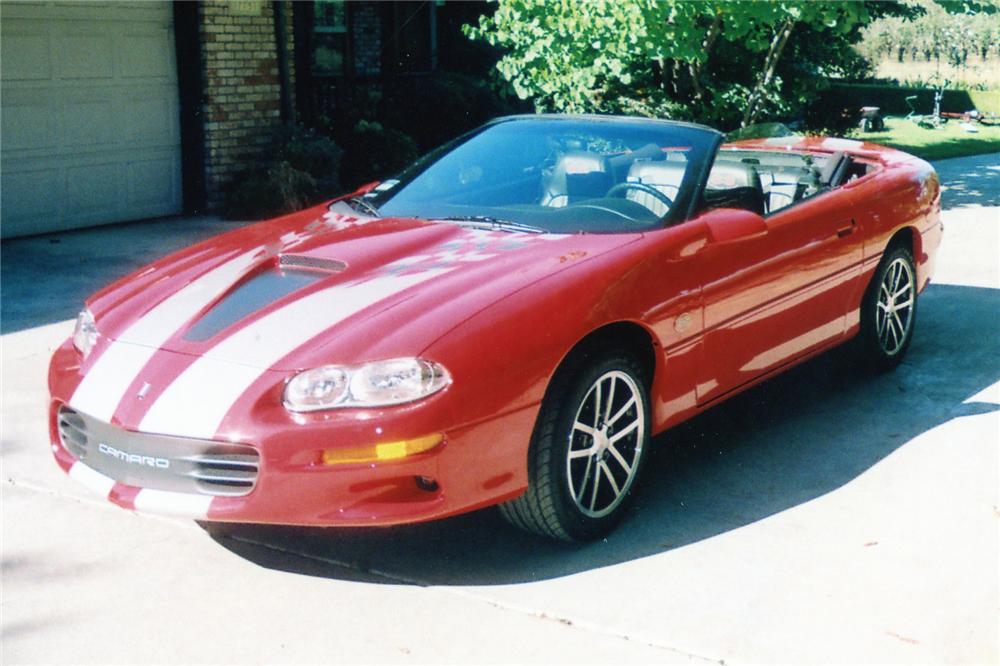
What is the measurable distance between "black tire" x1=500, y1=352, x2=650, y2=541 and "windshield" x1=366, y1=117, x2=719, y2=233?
680 millimetres

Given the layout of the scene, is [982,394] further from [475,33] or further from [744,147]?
[475,33]

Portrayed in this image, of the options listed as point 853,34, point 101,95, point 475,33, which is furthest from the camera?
point 853,34

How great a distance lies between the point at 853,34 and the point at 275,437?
16123mm

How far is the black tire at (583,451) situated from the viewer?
3.98 meters

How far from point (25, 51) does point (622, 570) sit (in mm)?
8230

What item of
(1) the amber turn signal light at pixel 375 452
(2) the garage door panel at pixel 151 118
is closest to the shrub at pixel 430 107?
(2) the garage door panel at pixel 151 118

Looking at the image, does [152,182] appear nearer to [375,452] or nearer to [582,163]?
[582,163]

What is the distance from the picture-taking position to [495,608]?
12.4 ft

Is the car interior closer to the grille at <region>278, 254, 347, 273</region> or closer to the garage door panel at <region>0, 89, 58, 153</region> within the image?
the grille at <region>278, 254, 347, 273</region>

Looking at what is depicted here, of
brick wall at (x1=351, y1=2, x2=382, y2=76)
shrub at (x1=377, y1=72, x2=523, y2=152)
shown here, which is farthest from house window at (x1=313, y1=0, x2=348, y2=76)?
shrub at (x1=377, y1=72, x2=523, y2=152)

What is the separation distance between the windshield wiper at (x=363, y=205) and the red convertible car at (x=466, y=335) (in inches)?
0.5

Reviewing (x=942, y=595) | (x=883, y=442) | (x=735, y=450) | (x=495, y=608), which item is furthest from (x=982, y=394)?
(x=495, y=608)

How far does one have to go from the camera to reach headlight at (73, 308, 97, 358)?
427 cm

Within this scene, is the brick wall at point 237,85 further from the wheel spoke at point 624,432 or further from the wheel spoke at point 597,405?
the wheel spoke at point 597,405
